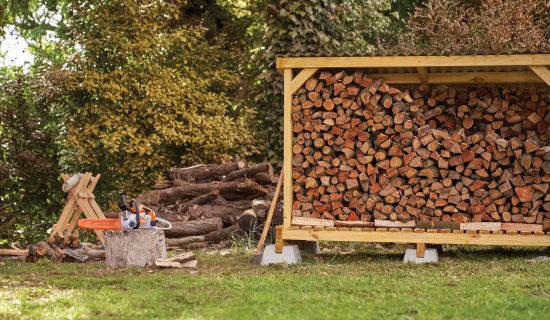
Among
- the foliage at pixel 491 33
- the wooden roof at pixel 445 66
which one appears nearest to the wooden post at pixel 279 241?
the wooden roof at pixel 445 66

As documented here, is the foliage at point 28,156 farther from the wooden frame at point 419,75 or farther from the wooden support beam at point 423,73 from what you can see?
the wooden support beam at point 423,73

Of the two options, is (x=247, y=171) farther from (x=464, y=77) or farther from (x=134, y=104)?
(x=464, y=77)

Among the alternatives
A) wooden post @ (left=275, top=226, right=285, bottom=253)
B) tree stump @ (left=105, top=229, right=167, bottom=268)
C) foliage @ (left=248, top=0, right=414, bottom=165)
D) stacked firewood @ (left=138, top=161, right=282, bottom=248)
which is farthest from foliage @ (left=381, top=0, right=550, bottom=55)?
tree stump @ (left=105, top=229, right=167, bottom=268)

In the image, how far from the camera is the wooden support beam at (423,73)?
33.5 feet

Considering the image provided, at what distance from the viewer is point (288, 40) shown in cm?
1522

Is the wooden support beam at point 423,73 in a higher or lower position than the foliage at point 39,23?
lower

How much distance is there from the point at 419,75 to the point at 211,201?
387cm

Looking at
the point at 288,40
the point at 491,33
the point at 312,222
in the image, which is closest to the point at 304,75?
the point at 312,222

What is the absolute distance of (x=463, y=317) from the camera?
6.41 meters

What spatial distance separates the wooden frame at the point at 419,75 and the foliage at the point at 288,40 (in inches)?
180

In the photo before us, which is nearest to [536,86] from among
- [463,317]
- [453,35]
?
[453,35]

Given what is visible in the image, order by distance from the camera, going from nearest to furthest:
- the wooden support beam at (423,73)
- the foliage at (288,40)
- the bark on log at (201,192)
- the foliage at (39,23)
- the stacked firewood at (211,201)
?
the wooden support beam at (423,73) < the stacked firewood at (211,201) < the bark on log at (201,192) < the foliage at (288,40) < the foliage at (39,23)

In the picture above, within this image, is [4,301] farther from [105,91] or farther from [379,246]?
[105,91]

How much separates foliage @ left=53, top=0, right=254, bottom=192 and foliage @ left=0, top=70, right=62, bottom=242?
1.38ft
